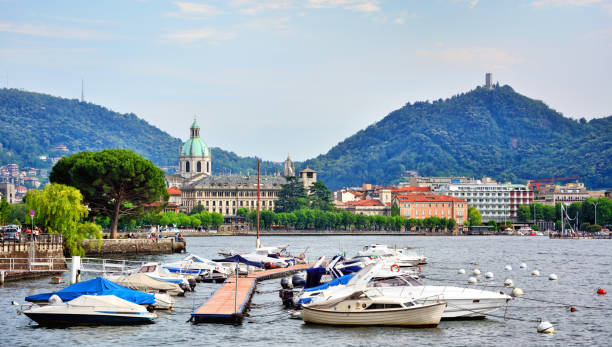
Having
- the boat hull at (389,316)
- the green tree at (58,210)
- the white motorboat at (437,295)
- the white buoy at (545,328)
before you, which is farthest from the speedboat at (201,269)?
the white buoy at (545,328)

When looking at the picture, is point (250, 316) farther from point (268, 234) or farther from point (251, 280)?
point (268, 234)

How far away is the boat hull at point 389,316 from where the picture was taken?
34875mm

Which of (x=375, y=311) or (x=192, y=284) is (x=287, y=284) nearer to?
(x=192, y=284)

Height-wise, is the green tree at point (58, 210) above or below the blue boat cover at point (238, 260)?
above

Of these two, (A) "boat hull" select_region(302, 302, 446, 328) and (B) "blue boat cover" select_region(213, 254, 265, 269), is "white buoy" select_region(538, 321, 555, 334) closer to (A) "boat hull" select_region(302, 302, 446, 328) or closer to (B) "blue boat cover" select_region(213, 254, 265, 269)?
(A) "boat hull" select_region(302, 302, 446, 328)

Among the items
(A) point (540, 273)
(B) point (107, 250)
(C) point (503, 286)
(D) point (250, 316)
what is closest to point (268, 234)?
(B) point (107, 250)

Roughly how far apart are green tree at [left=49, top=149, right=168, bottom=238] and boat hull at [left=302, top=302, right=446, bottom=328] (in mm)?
50109

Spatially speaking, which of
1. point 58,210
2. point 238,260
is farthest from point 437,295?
point 58,210

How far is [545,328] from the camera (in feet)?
117

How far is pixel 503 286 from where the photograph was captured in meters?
54.7

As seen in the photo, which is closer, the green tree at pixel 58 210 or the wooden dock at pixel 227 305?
the wooden dock at pixel 227 305

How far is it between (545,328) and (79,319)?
59.7 feet

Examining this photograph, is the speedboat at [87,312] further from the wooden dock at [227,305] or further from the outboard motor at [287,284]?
the outboard motor at [287,284]

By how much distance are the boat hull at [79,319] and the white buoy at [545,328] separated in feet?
51.1
